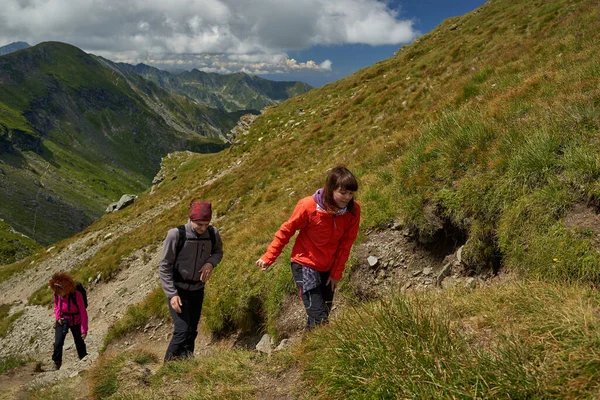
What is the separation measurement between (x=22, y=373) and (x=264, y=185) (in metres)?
14.1

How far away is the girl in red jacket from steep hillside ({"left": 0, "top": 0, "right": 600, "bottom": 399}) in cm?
70

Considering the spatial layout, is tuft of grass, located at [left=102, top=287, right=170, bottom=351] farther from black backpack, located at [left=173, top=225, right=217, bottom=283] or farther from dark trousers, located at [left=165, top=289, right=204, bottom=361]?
black backpack, located at [left=173, top=225, right=217, bottom=283]

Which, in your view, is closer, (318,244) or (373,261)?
(318,244)

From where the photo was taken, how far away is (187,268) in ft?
21.6

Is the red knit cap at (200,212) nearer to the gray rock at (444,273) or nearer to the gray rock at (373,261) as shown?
the gray rock at (373,261)

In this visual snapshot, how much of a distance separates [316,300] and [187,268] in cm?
267

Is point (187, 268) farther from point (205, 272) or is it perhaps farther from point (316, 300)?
point (316, 300)

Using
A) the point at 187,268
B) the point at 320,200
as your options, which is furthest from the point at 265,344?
the point at 320,200

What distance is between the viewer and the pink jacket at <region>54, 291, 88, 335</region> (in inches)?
407

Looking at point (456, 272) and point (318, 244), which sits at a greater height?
point (318, 244)

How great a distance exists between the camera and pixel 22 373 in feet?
38.4

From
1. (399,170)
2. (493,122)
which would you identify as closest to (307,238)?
(399,170)

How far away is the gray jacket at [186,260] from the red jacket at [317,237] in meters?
1.63

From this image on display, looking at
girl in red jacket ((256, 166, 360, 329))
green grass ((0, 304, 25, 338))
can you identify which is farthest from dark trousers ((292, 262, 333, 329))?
green grass ((0, 304, 25, 338))
